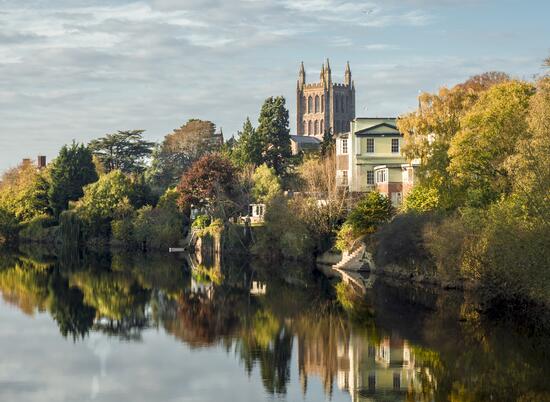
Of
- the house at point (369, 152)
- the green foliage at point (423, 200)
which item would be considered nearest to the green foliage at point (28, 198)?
the house at point (369, 152)

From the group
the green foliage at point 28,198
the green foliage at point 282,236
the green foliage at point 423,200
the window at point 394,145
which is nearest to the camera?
the green foliage at point 423,200

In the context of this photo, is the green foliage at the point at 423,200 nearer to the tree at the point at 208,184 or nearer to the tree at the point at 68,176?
the tree at the point at 208,184

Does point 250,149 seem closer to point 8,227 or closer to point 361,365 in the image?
point 8,227

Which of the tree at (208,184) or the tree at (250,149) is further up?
the tree at (250,149)

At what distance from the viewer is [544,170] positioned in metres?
39.7

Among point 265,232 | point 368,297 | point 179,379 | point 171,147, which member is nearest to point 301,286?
point 368,297

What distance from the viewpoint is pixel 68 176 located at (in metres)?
122

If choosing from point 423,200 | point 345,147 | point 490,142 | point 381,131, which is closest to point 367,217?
point 423,200

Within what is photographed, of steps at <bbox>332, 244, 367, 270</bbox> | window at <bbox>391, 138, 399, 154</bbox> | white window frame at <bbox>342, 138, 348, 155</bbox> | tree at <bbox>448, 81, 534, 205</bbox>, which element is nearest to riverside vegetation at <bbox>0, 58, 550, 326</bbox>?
tree at <bbox>448, 81, 534, 205</bbox>

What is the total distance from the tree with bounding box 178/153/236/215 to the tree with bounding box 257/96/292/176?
11544 mm

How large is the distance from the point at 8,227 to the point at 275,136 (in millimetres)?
39879

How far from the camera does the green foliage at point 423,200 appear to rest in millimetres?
→ 65062

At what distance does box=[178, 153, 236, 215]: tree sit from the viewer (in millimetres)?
97875

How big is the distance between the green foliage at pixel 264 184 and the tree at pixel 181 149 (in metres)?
36.9
